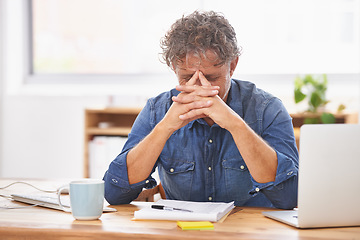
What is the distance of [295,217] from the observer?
1.28 metres

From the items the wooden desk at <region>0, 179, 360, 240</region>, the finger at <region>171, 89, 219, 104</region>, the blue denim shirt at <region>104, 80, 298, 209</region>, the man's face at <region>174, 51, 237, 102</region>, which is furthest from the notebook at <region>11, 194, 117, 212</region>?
the man's face at <region>174, 51, 237, 102</region>

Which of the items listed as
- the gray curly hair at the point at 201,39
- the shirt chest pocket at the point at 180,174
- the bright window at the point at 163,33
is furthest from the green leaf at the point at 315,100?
the shirt chest pocket at the point at 180,174

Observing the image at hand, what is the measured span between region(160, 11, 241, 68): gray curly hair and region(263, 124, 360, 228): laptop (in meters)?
0.56

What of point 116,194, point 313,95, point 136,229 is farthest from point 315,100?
point 136,229

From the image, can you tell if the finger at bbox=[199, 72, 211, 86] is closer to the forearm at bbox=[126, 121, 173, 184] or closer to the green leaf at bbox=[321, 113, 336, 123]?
the forearm at bbox=[126, 121, 173, 184]

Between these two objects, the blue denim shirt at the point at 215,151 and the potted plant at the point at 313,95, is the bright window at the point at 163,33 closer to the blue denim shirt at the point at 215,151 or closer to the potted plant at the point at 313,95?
the potted plant at the point at 313,95

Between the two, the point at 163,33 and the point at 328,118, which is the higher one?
the point at 163,33

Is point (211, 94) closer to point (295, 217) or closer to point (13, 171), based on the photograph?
point (295, 217)

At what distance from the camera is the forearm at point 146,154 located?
1.56m

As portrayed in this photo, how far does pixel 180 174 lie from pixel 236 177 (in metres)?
0.20

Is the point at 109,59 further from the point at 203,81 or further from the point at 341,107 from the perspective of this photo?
the point at 203,81

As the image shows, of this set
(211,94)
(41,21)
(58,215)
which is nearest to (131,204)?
(58,215)

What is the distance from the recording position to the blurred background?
3.52m

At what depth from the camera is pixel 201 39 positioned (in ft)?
5.29
